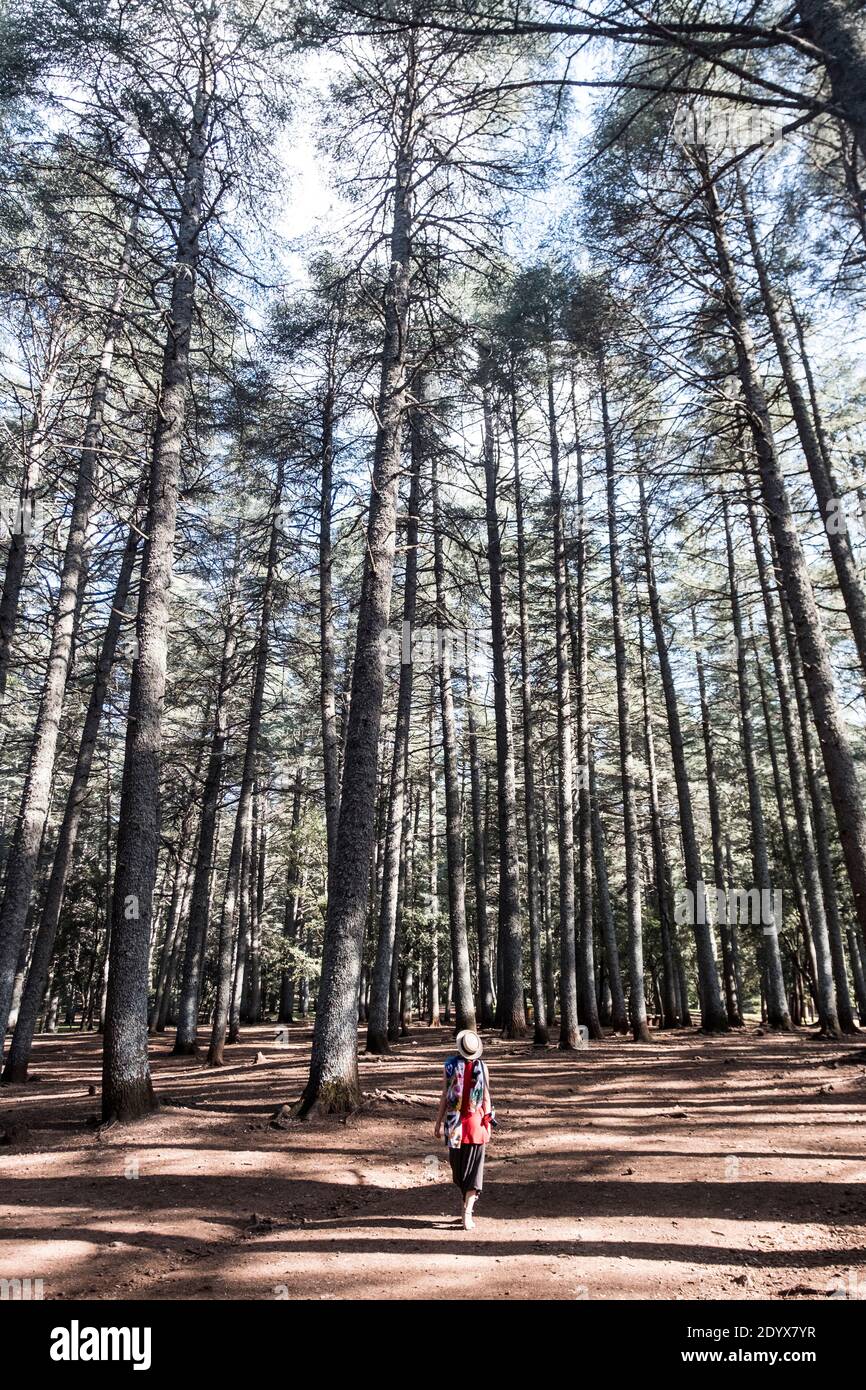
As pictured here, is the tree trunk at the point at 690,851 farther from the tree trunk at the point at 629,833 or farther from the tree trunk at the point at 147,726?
the tree trunk at the point at 147,726

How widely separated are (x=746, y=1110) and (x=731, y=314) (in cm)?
991

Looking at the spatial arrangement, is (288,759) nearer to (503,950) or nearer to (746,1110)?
(503,950)

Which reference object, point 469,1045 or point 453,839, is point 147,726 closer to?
point 469,1045

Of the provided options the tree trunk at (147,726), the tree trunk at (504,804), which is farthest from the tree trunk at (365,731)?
the tree trunk at (504,804)

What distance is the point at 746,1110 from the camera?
8703 mm

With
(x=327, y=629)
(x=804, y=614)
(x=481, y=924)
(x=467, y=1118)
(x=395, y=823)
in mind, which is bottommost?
(x=467, y=1118)

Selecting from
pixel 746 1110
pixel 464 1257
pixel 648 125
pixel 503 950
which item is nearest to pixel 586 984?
pixel 503 950

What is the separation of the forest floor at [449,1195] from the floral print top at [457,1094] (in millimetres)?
598

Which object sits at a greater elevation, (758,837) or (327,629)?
(327,629)

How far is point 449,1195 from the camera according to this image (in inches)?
244

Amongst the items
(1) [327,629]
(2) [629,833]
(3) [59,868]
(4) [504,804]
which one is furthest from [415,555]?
(3) [59,868]

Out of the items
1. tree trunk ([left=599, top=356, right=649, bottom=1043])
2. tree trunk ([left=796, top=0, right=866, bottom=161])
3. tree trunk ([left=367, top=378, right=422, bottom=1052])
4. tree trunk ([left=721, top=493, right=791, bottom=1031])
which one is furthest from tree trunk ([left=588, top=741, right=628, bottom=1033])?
tree trunk ([left=796, top=0, right=866, bottom=161])

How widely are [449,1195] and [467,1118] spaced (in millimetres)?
1275

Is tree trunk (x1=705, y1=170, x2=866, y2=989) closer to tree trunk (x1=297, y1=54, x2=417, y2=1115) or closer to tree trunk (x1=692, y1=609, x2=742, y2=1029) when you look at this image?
tree trunk (x1=297, y1=54, x2=417, y2=1115)
